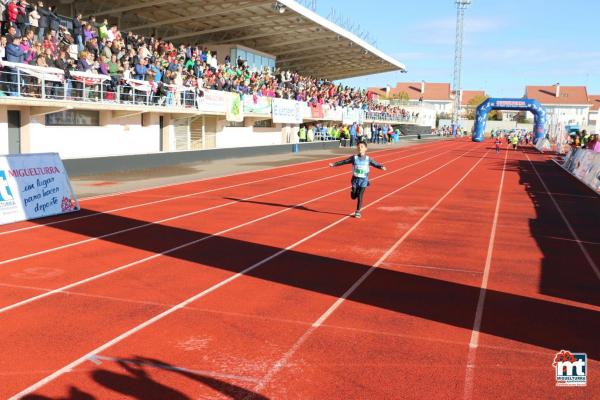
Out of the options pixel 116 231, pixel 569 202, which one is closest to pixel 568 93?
pixel 569 202

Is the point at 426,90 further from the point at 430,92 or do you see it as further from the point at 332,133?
the point at 332,133

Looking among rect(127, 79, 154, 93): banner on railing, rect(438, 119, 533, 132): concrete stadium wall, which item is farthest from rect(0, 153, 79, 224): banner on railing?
rect(438, 119, 533, 132): concrete stadium wall

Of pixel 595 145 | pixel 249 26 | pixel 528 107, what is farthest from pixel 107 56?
pixel 528 107

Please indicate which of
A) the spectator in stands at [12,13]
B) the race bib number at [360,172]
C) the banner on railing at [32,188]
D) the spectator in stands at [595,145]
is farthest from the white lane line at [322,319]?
the spectator in stands at [595,145]

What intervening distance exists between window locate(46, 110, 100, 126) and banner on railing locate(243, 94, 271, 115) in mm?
10120

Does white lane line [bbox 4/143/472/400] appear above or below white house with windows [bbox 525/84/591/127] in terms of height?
below

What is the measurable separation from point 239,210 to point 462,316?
7990 millimetres

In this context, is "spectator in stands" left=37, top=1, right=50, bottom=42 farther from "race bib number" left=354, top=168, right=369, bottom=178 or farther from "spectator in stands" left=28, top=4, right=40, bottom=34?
"race bib number" left=354, top=168, right=369, bottom=178

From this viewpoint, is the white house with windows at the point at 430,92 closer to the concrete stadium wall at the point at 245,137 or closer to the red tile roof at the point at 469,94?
the red tile roof at the point at 469,94

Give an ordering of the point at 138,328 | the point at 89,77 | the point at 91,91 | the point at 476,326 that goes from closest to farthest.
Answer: the point at 138,328, the point at 476,326, the point at 89,77, the point at 91,91

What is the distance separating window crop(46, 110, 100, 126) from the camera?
2017 centimetres

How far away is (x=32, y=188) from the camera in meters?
11.7

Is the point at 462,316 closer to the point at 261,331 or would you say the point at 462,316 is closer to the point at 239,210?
the point at 261,331

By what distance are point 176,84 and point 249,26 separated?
12.4 m
